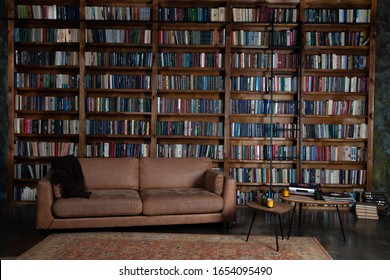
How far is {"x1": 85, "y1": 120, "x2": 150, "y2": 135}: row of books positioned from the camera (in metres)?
5.54

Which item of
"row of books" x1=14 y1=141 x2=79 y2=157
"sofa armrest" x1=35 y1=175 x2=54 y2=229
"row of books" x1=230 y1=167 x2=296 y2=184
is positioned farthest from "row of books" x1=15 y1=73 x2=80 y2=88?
"row of books" x1=230 y1=167 x2=296 y2=184

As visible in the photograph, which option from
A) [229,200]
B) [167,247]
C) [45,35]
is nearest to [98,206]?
[167,247]

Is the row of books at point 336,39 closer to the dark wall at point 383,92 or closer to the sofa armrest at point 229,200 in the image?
the dark wall at point 383,92

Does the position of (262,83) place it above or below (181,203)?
above

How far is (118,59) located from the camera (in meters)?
5.52

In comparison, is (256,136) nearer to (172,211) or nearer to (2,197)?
(172,211)

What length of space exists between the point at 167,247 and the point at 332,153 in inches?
125

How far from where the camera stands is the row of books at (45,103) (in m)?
5.50

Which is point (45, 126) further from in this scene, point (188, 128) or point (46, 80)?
point (188, 128)

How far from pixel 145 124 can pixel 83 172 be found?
1.31 meters

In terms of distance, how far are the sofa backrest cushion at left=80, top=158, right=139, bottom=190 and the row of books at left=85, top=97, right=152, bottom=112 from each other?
1.05 m

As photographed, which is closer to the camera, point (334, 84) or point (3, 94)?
point (334, 84)

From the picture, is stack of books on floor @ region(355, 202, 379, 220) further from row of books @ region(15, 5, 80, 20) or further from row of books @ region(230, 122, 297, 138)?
row of books @ region(15, 5, 80, 20)

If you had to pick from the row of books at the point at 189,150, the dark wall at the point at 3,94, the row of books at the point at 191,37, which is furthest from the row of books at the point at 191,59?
the dark wall at the point at 3,94
